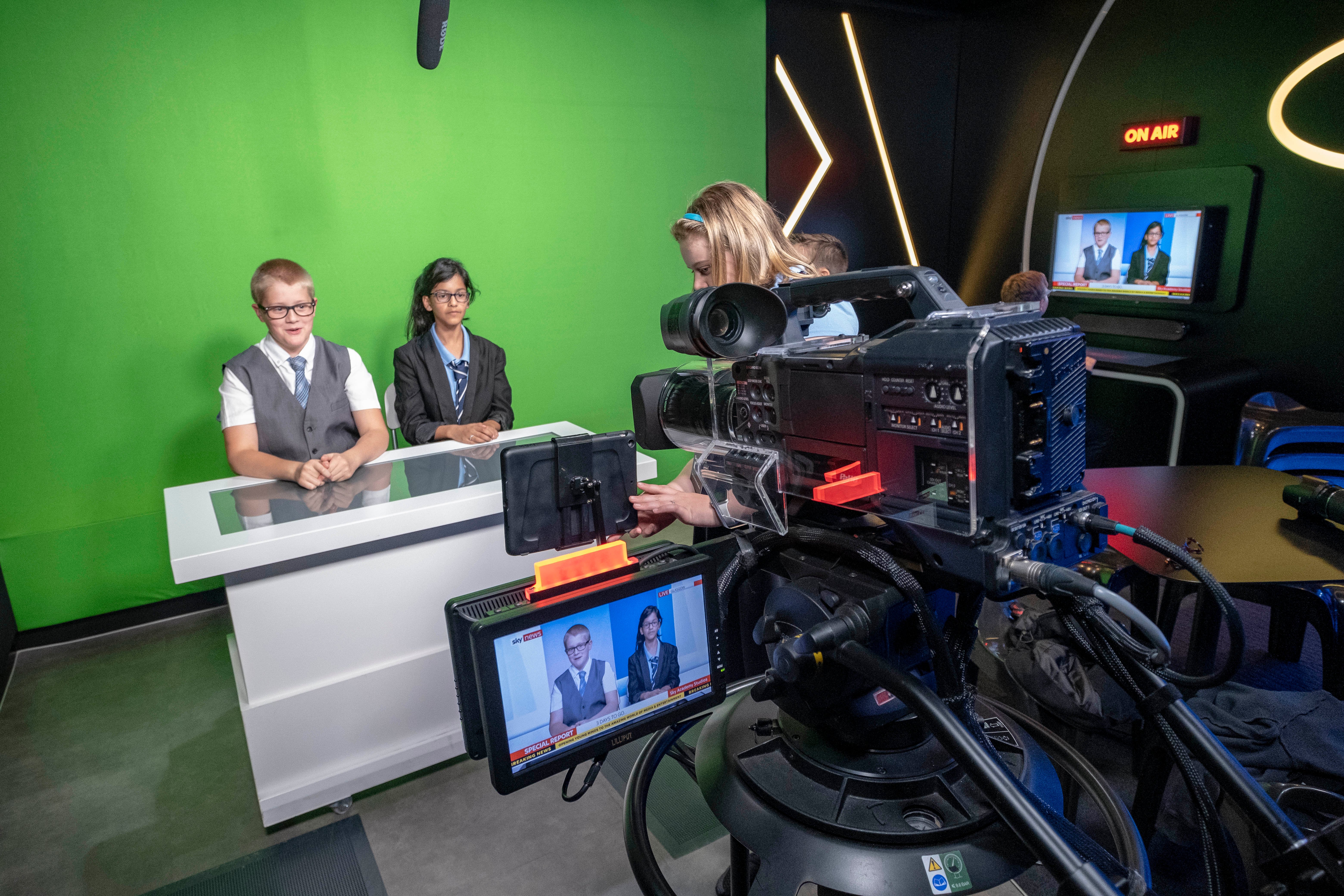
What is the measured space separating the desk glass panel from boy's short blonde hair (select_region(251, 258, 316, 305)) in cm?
59

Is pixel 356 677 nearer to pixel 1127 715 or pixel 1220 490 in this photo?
pixel 1127 715

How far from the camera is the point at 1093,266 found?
439 cm

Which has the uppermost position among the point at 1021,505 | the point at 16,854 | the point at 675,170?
the point at 675,170

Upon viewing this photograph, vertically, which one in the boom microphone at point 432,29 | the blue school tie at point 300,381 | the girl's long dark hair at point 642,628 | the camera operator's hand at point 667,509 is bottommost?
the girl's long dark hair at point 642,628

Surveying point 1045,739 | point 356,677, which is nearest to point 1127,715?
point 1045,739

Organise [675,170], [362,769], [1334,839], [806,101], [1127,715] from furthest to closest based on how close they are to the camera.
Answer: [806,101]
[675,170]
[362,769]
[1127,715]
[1334,839]

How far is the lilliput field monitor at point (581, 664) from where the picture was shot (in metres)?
0.76

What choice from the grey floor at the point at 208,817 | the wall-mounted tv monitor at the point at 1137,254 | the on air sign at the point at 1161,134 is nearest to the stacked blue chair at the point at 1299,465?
the grey floor at the point at 208,817

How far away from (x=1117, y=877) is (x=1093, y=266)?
4.44 m

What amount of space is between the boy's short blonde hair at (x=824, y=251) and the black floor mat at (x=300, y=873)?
214cm

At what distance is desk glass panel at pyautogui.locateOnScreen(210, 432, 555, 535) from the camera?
179 centimetres

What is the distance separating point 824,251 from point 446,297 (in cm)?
142

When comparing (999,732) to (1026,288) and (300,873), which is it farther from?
(1026,288)

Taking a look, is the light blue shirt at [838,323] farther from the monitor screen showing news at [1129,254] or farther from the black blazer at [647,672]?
the monitor screen showing news at [1129,254]
